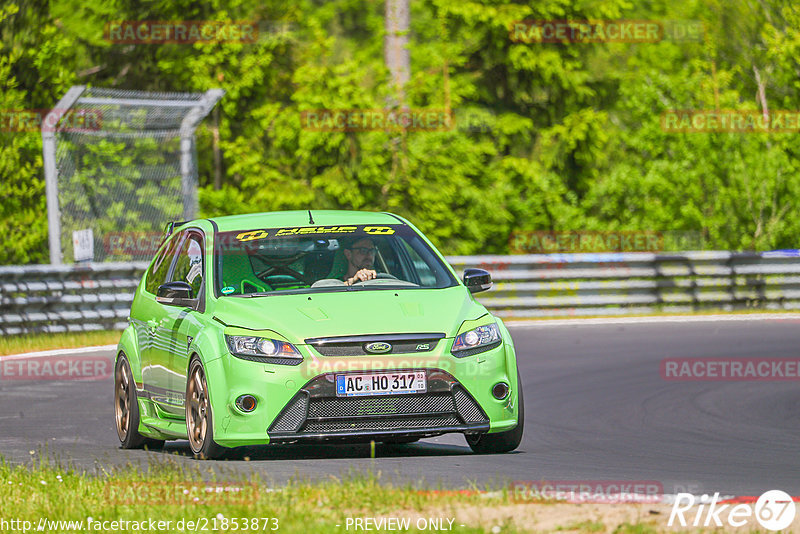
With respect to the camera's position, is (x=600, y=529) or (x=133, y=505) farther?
(x=133, y=505)

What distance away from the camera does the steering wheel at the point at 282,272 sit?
10.2 m

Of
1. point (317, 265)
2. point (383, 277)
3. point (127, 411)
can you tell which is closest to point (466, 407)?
point (383, 277)

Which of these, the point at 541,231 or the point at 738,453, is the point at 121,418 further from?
the point at 541,231

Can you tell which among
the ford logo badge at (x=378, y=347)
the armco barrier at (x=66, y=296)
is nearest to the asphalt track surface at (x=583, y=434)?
the ford logo badge at (x=378, y=347)

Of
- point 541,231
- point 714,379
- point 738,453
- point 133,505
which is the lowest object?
point 541,231

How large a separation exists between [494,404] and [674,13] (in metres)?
34.5

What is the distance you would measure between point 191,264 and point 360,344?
Answer: 2074 mm

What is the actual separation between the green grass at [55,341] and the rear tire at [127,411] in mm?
7720

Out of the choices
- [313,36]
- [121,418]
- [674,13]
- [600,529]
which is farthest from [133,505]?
[674,13]

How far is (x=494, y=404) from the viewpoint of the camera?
30.1 feet

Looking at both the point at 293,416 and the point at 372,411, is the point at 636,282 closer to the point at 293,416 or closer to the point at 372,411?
the point at 372,411

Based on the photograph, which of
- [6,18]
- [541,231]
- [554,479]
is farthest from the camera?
[541,231]

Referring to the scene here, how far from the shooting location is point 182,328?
387 inches

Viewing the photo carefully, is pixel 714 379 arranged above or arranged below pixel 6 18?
below
